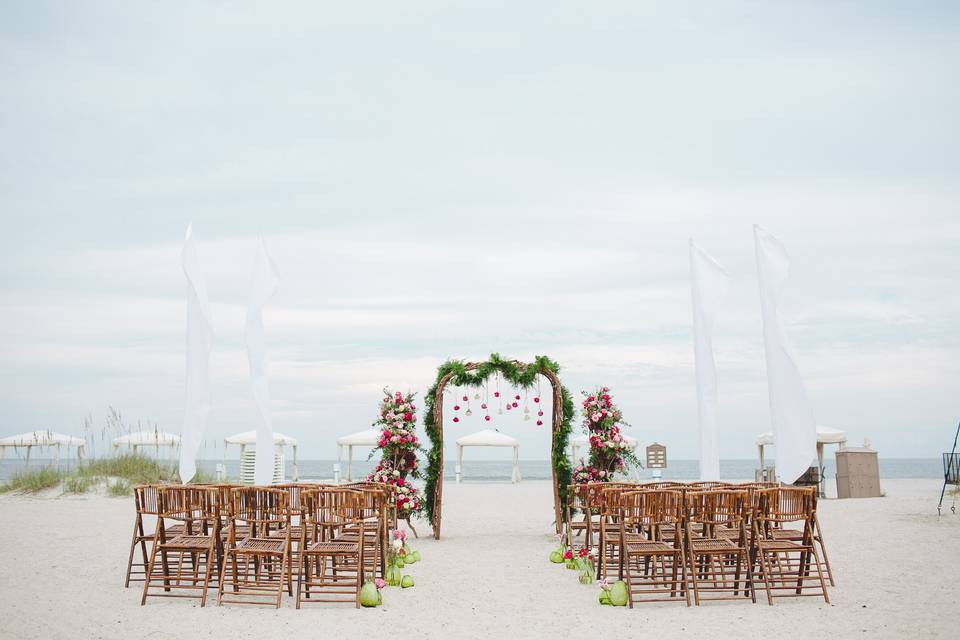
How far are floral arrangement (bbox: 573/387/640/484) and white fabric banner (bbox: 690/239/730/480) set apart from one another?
3061 millimetres

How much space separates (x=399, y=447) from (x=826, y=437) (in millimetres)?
14017

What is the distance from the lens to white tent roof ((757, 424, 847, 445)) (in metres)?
22.9

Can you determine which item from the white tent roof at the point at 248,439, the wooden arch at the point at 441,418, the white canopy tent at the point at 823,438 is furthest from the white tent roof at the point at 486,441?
the wooden arch at the point at 441,418

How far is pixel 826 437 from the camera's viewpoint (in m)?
22.9

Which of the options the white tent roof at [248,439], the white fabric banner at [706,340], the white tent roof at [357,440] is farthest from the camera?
the white tent roof at [357,440]

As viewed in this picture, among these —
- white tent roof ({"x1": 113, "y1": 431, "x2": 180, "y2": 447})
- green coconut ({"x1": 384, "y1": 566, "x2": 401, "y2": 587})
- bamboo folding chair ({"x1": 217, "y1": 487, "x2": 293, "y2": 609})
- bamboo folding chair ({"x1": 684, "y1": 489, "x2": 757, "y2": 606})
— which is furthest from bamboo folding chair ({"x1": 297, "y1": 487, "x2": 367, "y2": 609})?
white tent roof ({"x1": 113, "y1": 431, "x2": 180, "y2": 447})

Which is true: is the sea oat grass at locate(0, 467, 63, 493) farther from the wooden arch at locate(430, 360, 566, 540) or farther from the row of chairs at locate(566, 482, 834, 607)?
the row of chairs at locate(566, 482, 834, 607)

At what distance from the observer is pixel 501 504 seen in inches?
816

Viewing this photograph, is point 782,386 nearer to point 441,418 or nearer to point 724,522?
point 724,522

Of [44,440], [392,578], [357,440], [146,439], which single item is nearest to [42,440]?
[44,440]

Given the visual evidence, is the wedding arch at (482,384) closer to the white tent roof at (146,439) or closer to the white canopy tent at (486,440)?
the white tent roof at (146,439)

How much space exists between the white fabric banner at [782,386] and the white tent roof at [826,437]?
15.1 m

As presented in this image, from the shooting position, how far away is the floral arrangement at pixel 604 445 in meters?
13.4

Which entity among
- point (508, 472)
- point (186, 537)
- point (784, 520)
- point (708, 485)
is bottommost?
point (508, 472)
